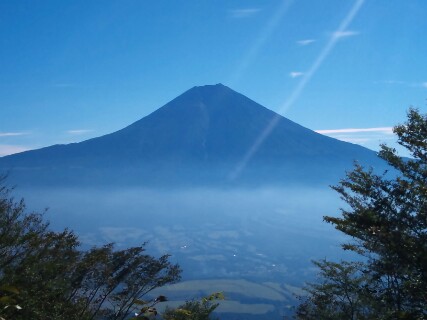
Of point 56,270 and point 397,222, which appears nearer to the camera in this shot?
point 397,222

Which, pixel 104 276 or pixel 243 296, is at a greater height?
pixel 104 276

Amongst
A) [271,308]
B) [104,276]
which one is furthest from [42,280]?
[271,308]

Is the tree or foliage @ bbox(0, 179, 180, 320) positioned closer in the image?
the tree

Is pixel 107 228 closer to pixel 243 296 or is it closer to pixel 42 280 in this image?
pixel 243 296

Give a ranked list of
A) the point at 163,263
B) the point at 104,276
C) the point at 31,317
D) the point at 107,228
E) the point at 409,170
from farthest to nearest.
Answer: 1. the point at 107,228
2. the point at 163,263
3. the point at 104,276
4. the point at 409,170
5. the point at 31,317

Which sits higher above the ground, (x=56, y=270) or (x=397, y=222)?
(x=397, y=222)

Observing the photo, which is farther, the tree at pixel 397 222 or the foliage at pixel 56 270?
the foliage at pixel 56 270

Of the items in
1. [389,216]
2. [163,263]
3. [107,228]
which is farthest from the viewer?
[107,228]

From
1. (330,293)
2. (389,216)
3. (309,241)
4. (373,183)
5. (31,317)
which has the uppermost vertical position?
(373,183)
